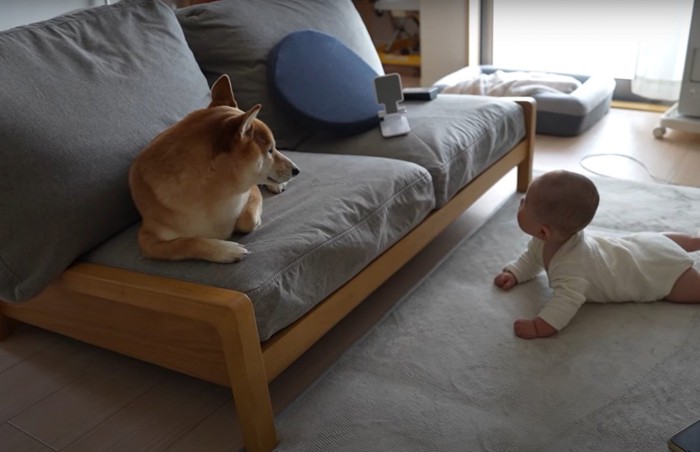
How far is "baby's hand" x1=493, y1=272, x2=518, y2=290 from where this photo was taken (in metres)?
1.92

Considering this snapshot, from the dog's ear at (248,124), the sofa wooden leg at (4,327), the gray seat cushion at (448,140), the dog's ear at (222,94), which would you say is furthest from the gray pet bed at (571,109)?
the sofa wooden leg at (4,327)

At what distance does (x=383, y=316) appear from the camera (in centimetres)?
185

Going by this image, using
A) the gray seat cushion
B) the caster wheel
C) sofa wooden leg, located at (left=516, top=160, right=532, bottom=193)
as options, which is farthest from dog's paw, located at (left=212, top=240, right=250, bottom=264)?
the caster wheel

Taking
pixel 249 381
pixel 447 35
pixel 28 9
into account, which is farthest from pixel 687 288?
pixel 28 9

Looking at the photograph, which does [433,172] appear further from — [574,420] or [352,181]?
[574,420]

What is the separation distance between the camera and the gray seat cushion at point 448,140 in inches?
76.7

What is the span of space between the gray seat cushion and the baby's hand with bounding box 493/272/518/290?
0.29 metres

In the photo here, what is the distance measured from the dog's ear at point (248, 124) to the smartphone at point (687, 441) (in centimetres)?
96

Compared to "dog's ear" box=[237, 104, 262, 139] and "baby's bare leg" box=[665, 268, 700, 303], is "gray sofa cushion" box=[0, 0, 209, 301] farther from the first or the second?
"baby's bare leg" box=[665, 268, 700, 303]

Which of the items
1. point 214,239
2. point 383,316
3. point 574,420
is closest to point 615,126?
point 383,316

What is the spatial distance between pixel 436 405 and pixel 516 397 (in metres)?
0.19

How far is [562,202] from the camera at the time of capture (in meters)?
1.67

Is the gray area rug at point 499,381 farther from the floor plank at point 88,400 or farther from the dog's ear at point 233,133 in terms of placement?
the dog's ear at point 233,133

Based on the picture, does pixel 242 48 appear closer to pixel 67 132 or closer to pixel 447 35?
pixel 67 132
